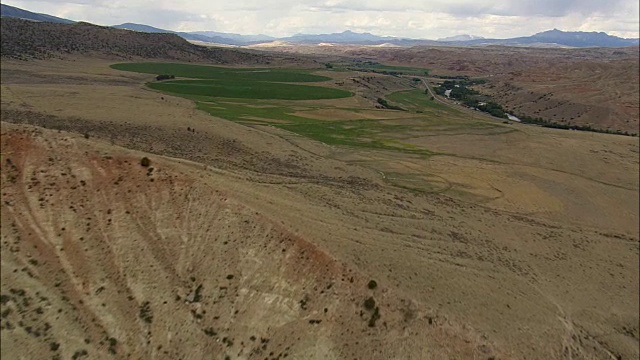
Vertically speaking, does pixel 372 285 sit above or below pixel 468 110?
above

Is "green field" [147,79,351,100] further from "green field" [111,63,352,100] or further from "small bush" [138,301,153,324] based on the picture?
"small bush" [138,301,153,324]

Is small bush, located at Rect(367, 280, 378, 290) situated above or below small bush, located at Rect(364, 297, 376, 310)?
above

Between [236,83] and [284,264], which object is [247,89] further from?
[284,264]

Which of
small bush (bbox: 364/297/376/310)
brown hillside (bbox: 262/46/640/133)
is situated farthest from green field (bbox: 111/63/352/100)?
A: small bush (bbox: 364/297/376/310)

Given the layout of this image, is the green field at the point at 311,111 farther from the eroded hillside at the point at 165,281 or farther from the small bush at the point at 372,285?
the small bush at the point at 372,285

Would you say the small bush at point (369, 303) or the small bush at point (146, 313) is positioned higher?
the small bush at point (146, 313)

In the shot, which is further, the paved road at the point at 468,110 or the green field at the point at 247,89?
the paved road at the point at 468,110

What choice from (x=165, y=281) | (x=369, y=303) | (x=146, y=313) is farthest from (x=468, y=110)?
(x=146, y=313)

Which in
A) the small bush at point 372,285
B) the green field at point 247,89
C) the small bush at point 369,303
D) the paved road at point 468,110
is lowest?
the paved road at point 468,110

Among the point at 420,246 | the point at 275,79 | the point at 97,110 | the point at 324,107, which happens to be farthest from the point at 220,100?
the point at 420,246

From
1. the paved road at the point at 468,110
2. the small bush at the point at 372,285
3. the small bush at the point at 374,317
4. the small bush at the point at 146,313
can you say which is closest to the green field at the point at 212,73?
the paved road at the point at 468,110
